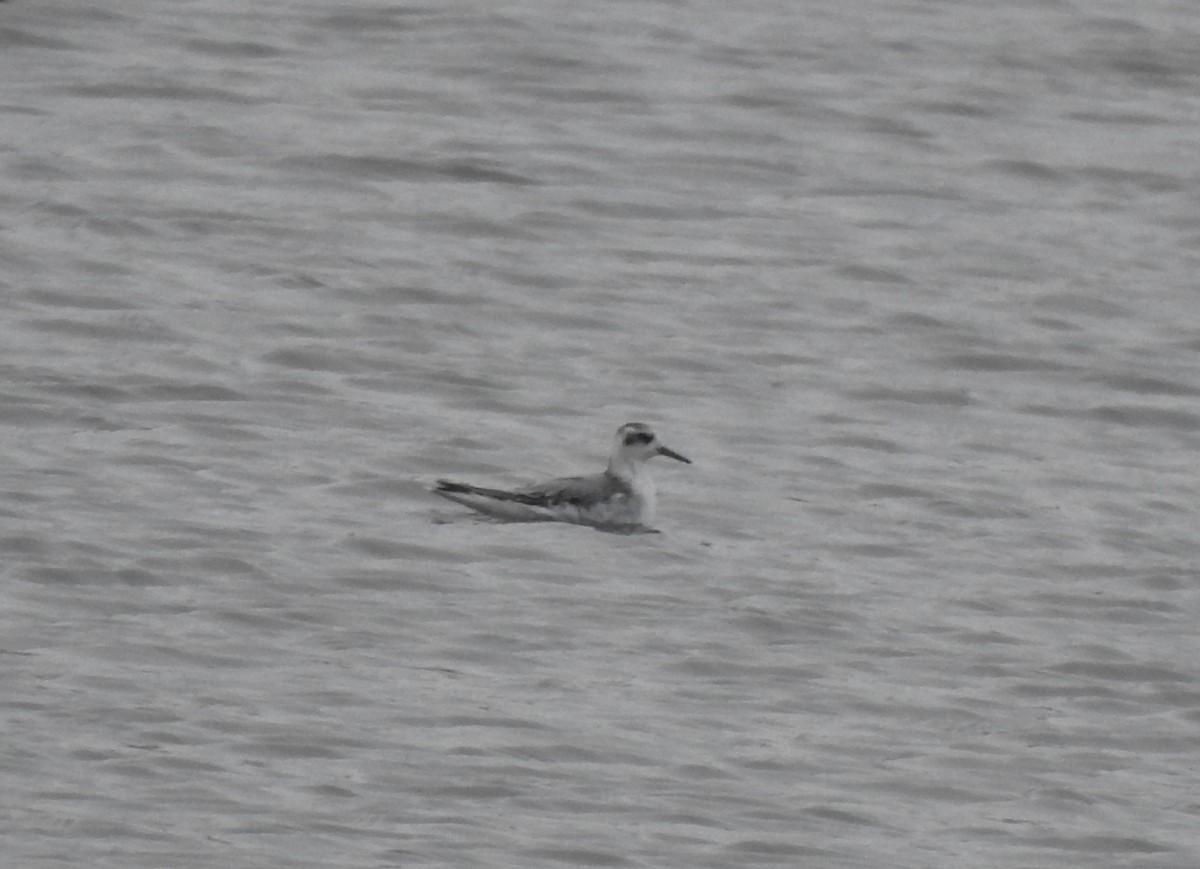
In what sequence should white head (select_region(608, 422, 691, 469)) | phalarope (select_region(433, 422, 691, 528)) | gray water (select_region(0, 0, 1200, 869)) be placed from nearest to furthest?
gray water (select_region(0, 0, 1200, 869))
phalarope (select_region(433, 422, 691, 528))
white head (select_region(608, 422, 691, 469))

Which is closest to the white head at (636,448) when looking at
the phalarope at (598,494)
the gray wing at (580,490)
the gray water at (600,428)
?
the phalarope at (598,494)

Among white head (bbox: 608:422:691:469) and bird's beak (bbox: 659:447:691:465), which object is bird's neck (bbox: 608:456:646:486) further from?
bird's beak (bbox: 659:447:691:465)

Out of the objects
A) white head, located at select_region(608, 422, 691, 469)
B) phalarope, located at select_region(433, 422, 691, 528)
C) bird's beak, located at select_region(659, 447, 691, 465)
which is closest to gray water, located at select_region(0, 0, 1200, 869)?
phalarope, located at select_region(433, 422, 691, 528)

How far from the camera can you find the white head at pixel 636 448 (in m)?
19.1

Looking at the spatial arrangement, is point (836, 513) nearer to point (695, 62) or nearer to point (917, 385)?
point (917, 385)

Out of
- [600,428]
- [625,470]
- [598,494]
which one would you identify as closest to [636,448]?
[625,470]

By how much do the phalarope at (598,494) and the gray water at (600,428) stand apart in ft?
0.52

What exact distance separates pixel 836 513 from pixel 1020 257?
224 inches

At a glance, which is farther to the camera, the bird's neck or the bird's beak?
the bird's beak

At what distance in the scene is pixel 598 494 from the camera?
18781 mm

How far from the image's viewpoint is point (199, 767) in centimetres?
1365

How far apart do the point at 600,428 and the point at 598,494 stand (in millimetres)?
1559

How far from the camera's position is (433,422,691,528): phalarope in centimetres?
1839

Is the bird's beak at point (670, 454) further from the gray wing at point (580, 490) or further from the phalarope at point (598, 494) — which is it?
Answer: the gray wing at point (580, 490)
